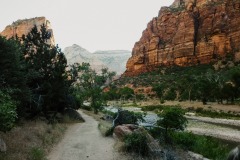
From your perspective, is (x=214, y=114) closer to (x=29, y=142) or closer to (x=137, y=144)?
(x=137, y=144)

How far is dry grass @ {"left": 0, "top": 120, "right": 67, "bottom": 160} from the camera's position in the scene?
17859 mm

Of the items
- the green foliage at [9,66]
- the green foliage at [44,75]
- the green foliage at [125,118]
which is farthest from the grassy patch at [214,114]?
the green foliage at [9,66]

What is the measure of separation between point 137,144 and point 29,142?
7725 mm

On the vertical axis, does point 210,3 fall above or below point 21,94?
above

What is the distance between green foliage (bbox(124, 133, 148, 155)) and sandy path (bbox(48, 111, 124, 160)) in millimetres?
1151

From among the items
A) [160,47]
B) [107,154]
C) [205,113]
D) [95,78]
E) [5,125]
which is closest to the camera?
[5,125]

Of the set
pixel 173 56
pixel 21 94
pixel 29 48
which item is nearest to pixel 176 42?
pixel 173 56

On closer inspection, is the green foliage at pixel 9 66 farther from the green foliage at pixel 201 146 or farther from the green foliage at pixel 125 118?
the green foliage at pixel 201 146

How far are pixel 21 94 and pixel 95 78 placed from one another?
40415 millimetres

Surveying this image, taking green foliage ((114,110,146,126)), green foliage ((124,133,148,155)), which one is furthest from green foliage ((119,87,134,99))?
green foliage ((124,133,148,155))

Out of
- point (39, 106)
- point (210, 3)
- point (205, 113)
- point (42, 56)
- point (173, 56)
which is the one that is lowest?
point (205, 113)

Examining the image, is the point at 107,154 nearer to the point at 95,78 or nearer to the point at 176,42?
the point at 95,78

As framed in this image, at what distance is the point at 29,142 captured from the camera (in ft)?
70.5

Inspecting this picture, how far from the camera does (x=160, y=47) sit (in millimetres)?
194875
